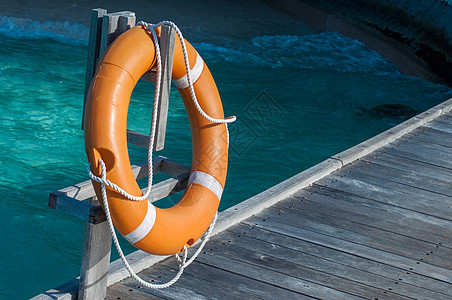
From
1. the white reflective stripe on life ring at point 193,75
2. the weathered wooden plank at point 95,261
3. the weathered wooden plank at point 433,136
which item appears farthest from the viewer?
the weathered wooden plank at point 433,136

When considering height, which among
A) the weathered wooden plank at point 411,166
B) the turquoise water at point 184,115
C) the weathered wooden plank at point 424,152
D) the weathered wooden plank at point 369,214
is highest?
the weathered wooden plank at point 424,152

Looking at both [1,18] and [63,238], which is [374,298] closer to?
[63,238]

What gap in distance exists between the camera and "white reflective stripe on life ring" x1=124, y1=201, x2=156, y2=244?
1.74 metres

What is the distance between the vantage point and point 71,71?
21.6 ft

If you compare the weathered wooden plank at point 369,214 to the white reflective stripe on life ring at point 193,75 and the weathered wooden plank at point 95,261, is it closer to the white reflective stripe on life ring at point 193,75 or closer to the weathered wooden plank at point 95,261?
the white reflective stripe on life ring at point 193,75

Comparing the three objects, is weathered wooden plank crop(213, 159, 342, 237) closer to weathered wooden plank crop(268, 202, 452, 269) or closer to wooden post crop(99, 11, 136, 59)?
weathered wooden plank crop(268, 202, 452, 269)

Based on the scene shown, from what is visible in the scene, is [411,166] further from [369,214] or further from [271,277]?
[271,277]

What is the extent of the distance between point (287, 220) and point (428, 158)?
1.43m

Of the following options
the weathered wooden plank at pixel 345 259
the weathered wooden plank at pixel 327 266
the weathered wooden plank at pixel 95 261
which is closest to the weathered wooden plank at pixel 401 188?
the weathered wooden plank at pixel 345 259

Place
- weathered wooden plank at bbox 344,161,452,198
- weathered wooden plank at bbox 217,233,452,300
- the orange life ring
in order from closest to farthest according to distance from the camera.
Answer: the orange life ring < weathered wooden plank at bbox 217,233,452,300 < weathered wooden plank at bbox 344,161,452,198

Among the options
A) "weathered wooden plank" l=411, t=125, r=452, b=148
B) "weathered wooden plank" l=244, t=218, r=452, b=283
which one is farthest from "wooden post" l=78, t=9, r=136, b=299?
"weathered wooden plank" l=411, t=125, r=452, b=148

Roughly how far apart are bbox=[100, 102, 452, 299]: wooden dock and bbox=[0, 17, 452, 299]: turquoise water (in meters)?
1.31

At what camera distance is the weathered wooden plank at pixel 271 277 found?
2127 mm

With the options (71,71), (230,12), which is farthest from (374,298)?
(230,12)
